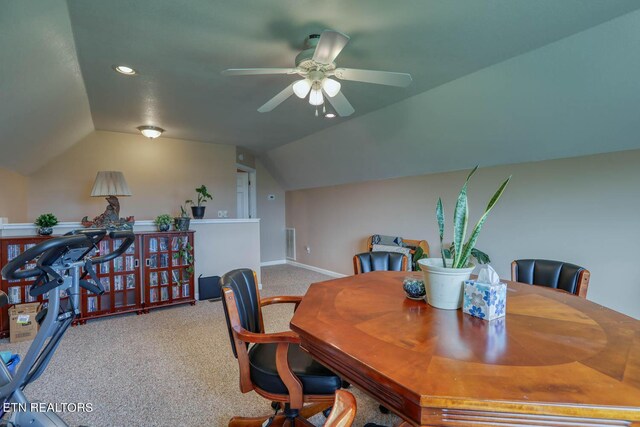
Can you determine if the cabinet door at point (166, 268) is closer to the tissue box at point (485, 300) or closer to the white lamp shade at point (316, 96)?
the white lamp shade at point (316, 96)

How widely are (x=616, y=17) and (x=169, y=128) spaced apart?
4.36m

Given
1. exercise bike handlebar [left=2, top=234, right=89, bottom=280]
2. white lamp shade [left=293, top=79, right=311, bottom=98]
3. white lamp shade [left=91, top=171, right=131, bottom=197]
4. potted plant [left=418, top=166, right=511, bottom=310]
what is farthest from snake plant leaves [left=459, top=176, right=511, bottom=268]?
white lamp shade [left=91, top=171, right=131, bottom=197]

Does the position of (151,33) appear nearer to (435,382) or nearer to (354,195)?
(435,382)

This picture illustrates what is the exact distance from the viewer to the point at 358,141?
3.98 m

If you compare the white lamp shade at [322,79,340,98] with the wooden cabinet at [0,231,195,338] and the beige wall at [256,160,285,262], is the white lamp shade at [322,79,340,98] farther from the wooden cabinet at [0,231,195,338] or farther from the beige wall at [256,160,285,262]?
the beige wall at [256,160,285,262]

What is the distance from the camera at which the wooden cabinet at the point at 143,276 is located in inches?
132

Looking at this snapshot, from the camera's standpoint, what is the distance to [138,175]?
14.4ft

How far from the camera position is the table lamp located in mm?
3449

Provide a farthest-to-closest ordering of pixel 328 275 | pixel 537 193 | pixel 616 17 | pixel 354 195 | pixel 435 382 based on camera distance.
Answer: pixel 328 275, pixel 354 195, pixel 537 193, pixel 616 17, pixel 435 382

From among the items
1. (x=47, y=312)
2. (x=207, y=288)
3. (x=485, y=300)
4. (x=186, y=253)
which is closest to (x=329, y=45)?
(x=485, y=300)

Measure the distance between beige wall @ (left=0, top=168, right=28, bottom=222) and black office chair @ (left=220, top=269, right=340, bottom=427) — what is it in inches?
137

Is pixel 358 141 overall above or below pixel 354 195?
above

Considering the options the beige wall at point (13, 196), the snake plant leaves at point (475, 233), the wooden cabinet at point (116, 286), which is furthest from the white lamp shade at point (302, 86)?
the beige wall at point (13, 196)

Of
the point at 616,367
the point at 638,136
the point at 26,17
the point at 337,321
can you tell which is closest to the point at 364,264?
the point at 337,321
